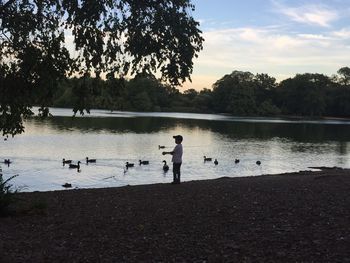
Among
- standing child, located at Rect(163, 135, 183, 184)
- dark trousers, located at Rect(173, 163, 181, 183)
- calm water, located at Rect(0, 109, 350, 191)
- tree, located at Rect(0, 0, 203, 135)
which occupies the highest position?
tree, located at Rect(0, 0, 203, 135)

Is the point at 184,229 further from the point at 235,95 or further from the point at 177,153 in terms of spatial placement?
the point at 235,95

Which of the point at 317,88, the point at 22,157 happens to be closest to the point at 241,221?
the point at 22,157

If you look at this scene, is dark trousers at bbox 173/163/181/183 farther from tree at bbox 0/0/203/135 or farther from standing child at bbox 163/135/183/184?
tree at bbox 0/0/203/135

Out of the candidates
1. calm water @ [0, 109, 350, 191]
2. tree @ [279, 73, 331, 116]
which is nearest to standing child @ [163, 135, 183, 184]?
calm water @ [0, 109, 350, 191]

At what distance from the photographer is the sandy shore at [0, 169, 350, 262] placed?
8133mm

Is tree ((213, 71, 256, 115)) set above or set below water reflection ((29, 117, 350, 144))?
above

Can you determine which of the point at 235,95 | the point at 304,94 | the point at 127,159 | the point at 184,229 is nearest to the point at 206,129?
the point at 127,159

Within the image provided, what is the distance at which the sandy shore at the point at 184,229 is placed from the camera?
26.7ft

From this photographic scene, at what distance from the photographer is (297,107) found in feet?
627

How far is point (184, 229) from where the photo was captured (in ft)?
32.8

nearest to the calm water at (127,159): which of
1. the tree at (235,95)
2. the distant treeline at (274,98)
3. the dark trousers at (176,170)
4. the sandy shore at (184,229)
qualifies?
the dark trousers at (176,170)

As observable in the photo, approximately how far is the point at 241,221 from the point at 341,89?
609 feet

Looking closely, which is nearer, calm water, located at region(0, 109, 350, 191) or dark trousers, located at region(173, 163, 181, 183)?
dark trousers, located at region(173, 163, 181, 183)

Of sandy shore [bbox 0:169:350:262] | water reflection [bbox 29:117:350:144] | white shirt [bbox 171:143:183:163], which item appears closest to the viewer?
sandy shore [bbox 0:169:350:262]
